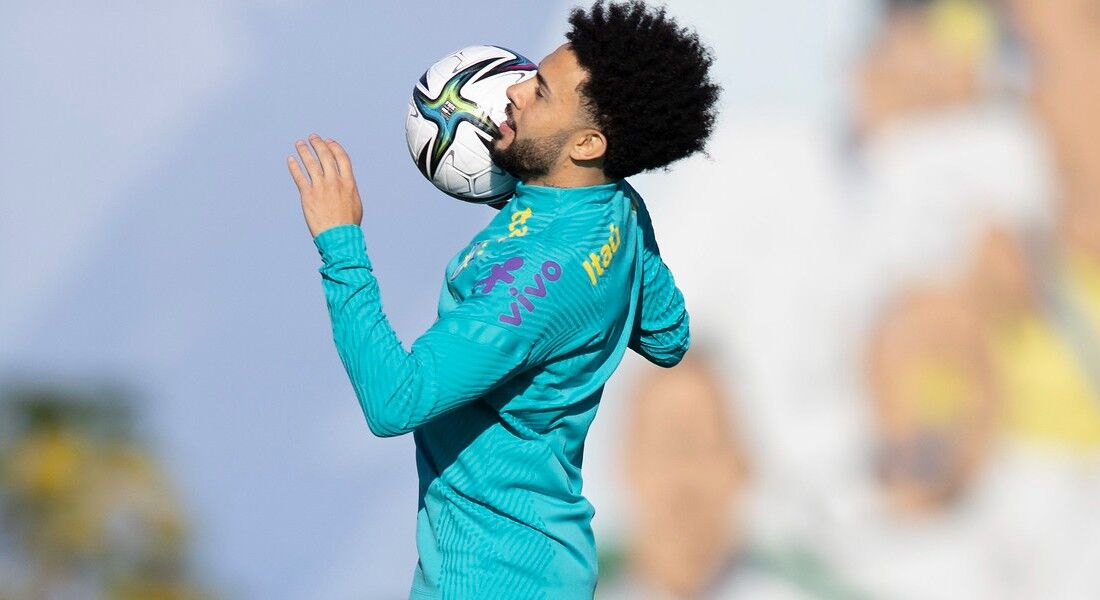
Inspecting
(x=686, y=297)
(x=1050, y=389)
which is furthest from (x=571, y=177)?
(x=1050, y=389)

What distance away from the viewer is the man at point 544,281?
202 cm

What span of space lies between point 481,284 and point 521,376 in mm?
185

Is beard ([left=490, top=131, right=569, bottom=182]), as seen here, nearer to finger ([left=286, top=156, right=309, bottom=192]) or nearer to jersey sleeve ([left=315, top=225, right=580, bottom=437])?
jersey sleeve ([left=315, top=225, right=580, bottom=437])

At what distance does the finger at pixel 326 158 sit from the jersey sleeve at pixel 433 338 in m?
0.10

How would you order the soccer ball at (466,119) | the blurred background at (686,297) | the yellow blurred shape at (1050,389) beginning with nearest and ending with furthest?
1. the soccer ball at (466,119)
2. the blurred background at (686,297)
3. the yellow blurred shape at (1050,389)

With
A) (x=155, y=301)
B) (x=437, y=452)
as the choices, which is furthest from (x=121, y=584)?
(x=437, y=452)

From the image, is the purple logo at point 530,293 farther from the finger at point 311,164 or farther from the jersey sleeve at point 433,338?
the finger at point 311,164

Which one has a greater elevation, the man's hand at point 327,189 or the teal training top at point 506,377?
the man's hand at point 327,189

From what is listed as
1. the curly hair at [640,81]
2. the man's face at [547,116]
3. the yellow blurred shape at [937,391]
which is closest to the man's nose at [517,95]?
the man's face at [547,116]

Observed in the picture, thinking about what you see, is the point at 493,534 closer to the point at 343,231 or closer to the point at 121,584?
the point at 343,231

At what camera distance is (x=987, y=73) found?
20.8 ft

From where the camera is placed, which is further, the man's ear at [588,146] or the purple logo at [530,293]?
the man's ear at [588,146]

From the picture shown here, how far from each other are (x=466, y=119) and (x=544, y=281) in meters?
0.46

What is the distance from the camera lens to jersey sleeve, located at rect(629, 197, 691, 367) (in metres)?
2.42
